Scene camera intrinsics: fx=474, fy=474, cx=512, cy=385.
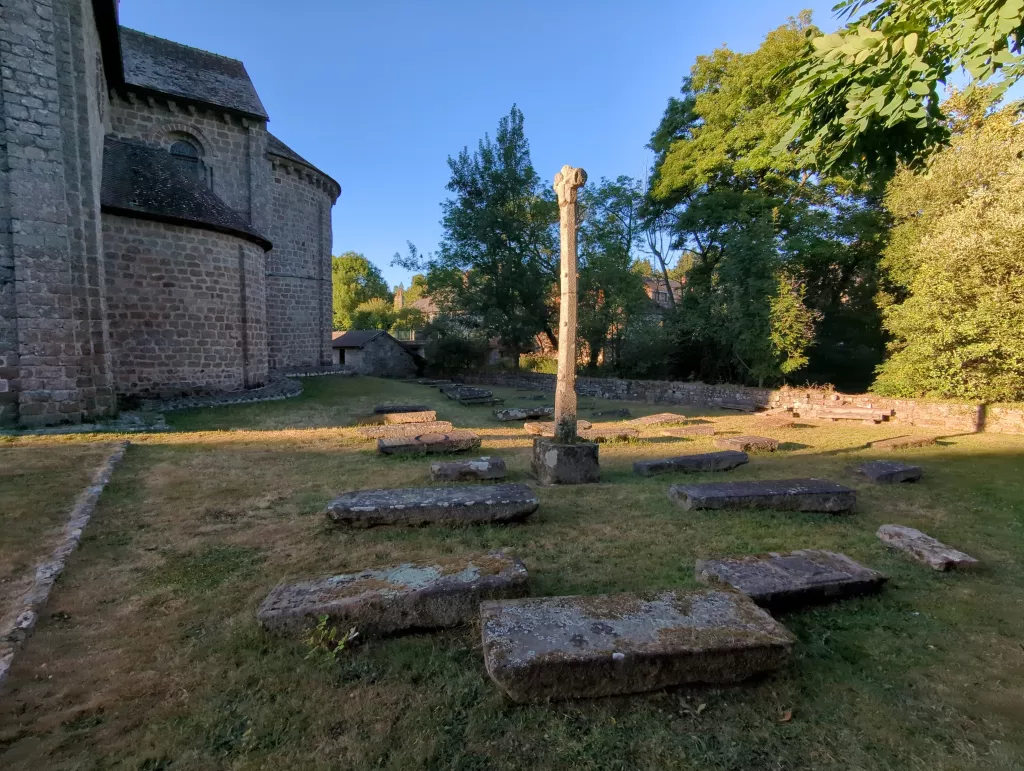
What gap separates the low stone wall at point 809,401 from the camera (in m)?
10.7

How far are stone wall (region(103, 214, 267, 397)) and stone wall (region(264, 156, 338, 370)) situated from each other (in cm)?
566

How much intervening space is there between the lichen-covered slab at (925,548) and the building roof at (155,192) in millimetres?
14532

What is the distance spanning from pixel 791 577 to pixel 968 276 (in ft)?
41.7

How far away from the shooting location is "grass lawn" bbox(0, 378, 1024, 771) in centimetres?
188

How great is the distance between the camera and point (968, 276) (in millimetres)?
11148

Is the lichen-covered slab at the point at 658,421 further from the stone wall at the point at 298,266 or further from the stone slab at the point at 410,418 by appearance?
the stone wall at the point at 298,266

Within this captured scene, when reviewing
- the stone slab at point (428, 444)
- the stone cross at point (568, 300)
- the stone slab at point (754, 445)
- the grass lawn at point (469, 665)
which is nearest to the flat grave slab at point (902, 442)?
the stone slab at point (754, 445)

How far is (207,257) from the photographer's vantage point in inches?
484

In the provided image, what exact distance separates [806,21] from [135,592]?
2422 centimetres

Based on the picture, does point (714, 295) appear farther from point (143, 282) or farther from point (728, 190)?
point (143, 282)

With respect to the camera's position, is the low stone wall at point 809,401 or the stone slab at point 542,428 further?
the low stone wall at point 809,401

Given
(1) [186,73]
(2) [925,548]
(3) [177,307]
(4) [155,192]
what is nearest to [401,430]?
(2) [925,548]

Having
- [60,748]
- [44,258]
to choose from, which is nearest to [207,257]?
[44,258]

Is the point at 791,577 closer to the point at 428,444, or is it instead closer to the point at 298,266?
the point at 428,444
